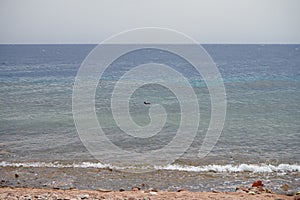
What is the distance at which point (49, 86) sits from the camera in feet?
139

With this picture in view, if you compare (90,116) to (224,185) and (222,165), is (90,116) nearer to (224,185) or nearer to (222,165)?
(222,165)

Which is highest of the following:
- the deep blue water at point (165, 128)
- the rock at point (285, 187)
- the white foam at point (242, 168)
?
the deep blue water at point (165, 128)

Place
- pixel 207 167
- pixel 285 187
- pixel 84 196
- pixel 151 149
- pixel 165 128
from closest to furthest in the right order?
pixel 84 196 < pixel 285 187 < pixel 207 167 < pixel 151 149 < pixel 165 128

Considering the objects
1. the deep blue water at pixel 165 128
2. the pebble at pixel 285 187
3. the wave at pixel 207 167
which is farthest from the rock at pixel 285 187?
the deep blue water at pixel 165 128

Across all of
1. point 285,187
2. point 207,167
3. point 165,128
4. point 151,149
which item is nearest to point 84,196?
point 207,167

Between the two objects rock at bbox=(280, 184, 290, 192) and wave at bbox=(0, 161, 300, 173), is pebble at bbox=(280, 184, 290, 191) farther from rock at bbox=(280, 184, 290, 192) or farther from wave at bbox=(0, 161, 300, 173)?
wave at bbox=(0, 161, 300, 173)

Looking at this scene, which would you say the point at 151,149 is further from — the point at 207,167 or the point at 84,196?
the point at 84,196

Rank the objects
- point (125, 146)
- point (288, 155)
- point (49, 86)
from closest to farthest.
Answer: point (288, 155), point (125, 146), point (49, 86)

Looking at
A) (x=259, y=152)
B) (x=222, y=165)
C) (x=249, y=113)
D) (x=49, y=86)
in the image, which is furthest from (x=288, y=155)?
A: (x=49, y=86)

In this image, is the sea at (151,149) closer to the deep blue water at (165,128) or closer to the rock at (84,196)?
the deep blue water at (165,128)

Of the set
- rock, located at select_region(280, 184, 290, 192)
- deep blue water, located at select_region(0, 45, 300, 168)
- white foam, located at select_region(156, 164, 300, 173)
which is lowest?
rock, located at select_region(280, 184, 290, 192)

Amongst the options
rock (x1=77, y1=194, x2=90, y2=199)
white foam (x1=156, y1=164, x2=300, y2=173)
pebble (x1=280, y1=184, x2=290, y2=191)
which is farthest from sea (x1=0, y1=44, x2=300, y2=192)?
rock (x1=77, y1=194, x2=90, y2=199)

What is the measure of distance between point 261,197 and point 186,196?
201 cm

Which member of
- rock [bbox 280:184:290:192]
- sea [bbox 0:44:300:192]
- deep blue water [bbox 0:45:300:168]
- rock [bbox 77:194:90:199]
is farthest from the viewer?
deep blue water [bbox 0:45:300:168]
